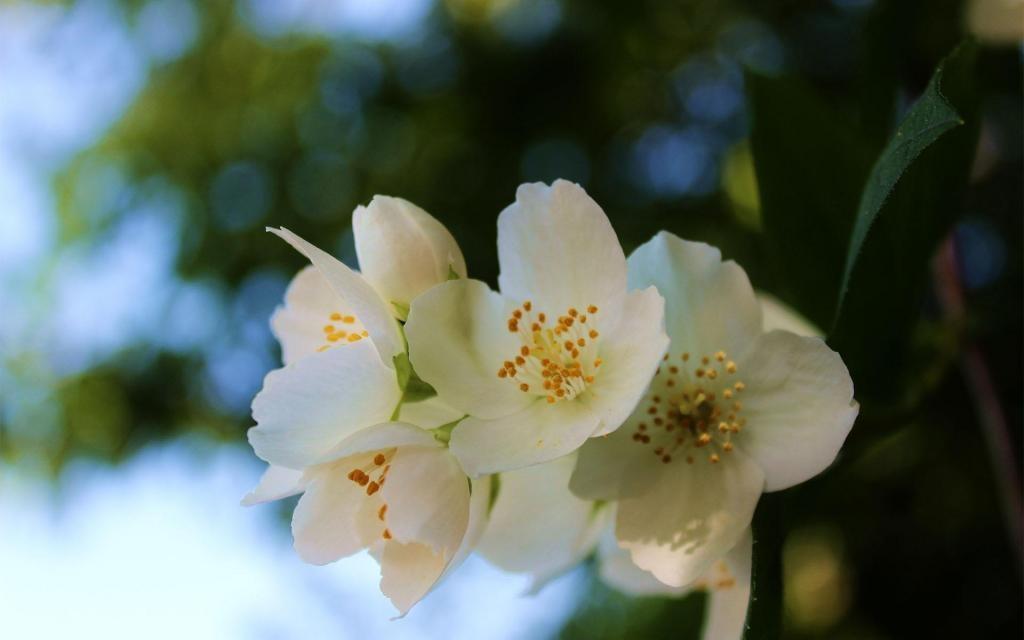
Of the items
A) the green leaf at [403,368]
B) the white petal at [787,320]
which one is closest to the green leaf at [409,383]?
the green leaf at [403,368]

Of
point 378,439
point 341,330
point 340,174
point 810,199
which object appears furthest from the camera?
point 340,174

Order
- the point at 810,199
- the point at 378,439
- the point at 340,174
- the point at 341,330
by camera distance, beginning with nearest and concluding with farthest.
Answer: the point at 378,439 → the point at 341,330 → the point at 810,199 → the point at 340,174

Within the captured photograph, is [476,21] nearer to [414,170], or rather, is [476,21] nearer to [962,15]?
[414,170]

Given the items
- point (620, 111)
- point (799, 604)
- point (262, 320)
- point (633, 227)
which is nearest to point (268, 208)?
point (262, 320)

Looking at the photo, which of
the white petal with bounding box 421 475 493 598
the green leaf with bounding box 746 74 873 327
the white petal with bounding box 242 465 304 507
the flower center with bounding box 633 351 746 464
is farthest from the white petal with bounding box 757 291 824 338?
the white petal with bounding box 242 465 304 507

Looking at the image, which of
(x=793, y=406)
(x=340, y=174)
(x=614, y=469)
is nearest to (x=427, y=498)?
(x=614, y=469)

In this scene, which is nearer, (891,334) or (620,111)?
(891,334)

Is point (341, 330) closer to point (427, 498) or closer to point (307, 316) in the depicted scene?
point (307, 316)
